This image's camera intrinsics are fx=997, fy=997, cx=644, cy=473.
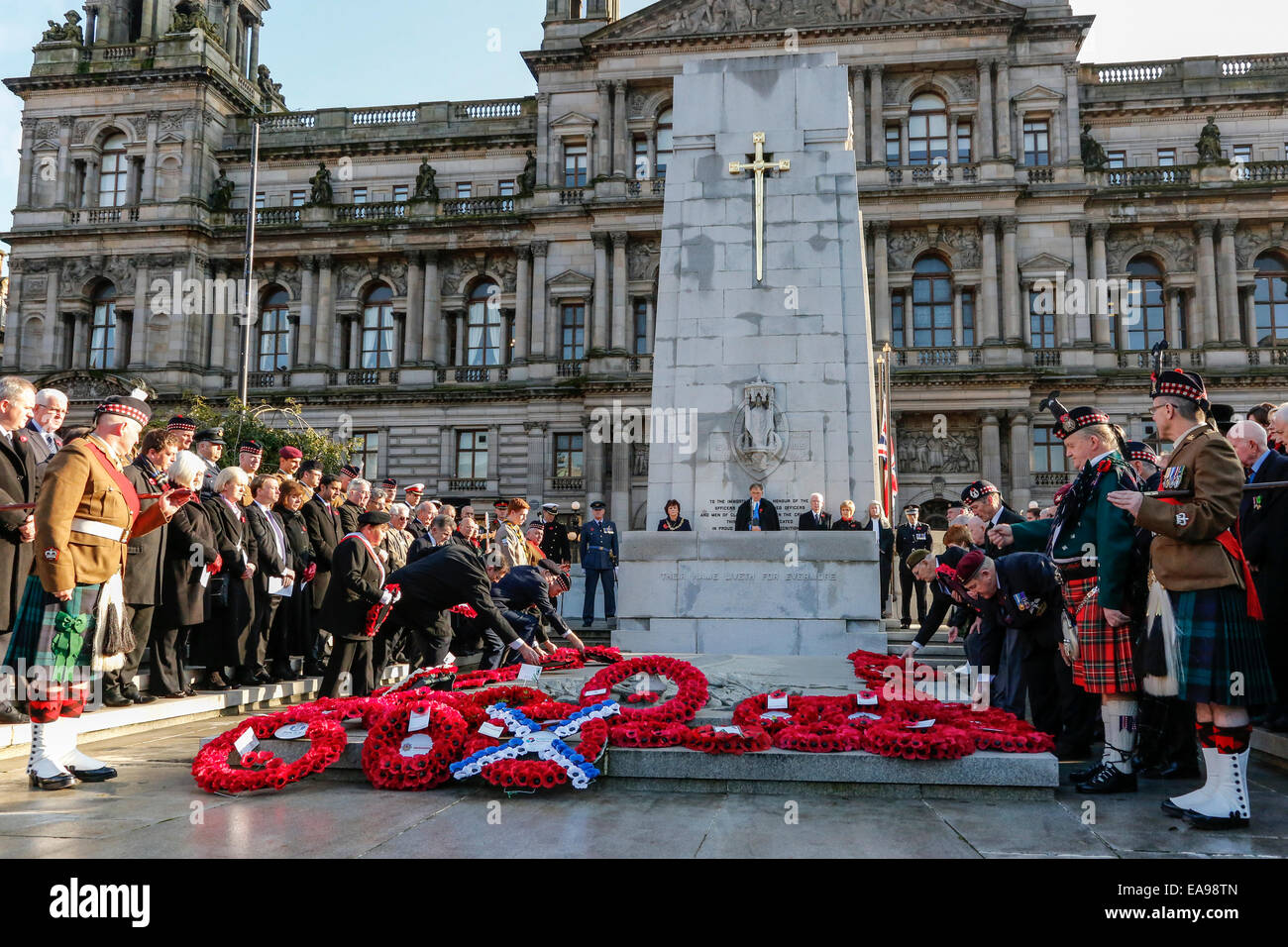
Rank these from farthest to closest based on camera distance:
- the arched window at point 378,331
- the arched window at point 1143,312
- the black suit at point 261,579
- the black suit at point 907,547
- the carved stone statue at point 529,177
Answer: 1. the arched window at point 378,331
2. the carved stone statue at point 529,177
3. the arched window at point 1143,312
4. the black suit at point 907,547
5. the black suit at point 261,579

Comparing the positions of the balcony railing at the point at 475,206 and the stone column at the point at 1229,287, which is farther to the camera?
the balcony railing at the point at 475,206

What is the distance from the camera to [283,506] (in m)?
10.2

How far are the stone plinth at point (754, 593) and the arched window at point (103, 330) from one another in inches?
1527

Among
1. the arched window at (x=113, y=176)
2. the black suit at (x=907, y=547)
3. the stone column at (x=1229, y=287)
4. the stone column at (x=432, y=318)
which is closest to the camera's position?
the black suit at (x=907, y=547)

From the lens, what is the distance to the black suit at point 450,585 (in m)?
7.83

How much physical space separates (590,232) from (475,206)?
5713mm

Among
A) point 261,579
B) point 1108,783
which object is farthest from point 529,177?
point 1108,783

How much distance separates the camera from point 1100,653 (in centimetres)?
566

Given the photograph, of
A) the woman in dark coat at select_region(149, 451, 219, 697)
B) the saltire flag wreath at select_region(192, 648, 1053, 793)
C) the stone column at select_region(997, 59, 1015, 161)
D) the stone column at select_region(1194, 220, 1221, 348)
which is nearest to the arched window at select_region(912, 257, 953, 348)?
the stone column at select_region(997, 59, 1015, 161)

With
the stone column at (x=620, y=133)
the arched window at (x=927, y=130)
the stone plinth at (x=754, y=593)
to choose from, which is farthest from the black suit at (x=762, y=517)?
the arched window at (x=927, y=130)

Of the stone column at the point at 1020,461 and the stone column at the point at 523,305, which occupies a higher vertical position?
the stone column at the point at 523,305

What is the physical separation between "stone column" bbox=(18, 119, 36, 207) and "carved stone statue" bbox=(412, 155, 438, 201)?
54.5 feet

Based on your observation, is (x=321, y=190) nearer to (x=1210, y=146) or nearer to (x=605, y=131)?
(x=605, y=131)

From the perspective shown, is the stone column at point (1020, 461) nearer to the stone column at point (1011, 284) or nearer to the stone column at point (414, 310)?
the stone column at point (1011, 284)
